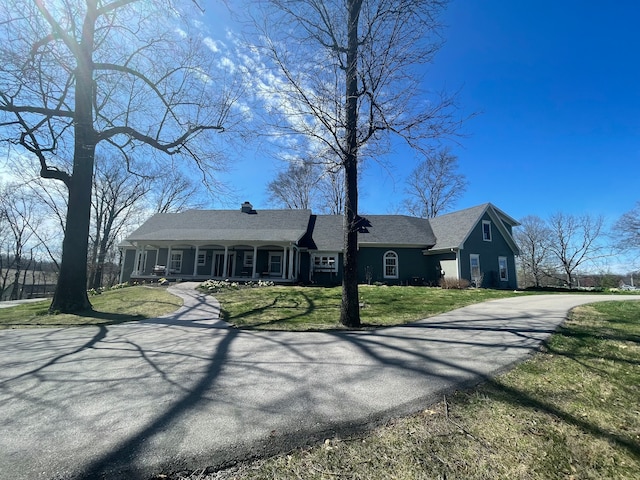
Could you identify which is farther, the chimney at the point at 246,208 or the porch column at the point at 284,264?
the chimney at the point at 246,208

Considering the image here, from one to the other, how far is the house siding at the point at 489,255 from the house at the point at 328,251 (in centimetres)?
7

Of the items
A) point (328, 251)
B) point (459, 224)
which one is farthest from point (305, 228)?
point (459, 224)

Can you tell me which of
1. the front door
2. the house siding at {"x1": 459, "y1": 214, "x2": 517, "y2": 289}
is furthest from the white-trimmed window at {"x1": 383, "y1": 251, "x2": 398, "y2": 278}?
the front door

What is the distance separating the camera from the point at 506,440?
2492 millimetres

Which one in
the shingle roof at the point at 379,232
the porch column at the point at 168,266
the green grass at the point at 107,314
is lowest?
the green grass at the point at 107,314

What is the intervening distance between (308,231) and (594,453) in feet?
70.5

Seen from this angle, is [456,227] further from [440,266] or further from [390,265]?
[390,265]

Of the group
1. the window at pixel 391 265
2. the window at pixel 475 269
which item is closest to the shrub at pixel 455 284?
the window at pixel 475 269

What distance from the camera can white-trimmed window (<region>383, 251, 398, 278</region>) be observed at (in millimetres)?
21438

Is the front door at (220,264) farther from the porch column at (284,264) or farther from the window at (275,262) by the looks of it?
the porch column at (284,264)

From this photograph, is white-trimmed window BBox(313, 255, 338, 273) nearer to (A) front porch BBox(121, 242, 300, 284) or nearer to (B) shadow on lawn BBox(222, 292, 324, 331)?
(A) front porch BBox(121, 242, 300, 284)

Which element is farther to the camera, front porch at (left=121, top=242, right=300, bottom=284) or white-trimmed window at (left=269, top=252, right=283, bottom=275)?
white-trimmed window at (left=269, top=252, right=283, bottom=275)

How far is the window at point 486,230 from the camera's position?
68.0 feet

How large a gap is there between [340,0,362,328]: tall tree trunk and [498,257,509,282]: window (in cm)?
1807
